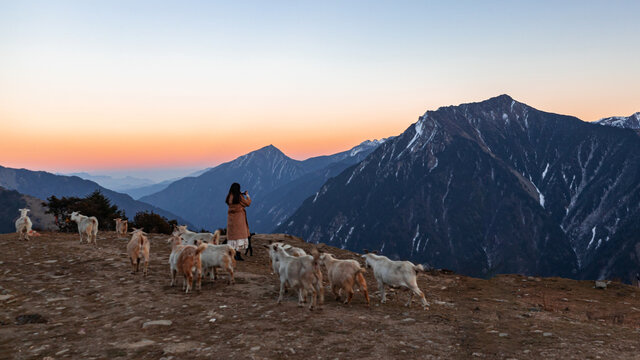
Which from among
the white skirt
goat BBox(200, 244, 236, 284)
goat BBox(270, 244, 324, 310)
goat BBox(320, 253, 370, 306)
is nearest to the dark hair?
the white skirt

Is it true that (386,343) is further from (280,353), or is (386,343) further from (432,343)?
(280,353)

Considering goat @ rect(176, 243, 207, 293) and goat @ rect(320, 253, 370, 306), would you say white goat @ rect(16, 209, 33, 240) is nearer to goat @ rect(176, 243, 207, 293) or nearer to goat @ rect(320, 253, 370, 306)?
goat @ rect(176, 243, 207, 293)

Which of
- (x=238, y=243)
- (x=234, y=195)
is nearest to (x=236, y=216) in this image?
(x=234, y=195)

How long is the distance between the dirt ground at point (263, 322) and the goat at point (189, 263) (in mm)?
564

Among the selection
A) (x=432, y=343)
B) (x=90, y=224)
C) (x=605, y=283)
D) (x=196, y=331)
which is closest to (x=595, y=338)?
(x=432, y=343)

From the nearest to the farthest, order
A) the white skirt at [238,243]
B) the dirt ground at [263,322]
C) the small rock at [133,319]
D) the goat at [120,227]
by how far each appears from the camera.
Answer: the dirt ground at [263,322]
the small rock at [133,319]
the white skirt at [238,243]
the goat at [120,227]

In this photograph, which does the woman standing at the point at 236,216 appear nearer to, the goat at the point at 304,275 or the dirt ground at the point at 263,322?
the dirt ground at the point at 263,322

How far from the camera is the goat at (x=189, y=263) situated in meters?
11.1

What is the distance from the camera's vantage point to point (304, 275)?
9.85 m

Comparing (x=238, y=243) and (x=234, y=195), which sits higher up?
(x=234, y=195)

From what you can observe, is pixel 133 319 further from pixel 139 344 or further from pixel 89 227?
pixel 89 227

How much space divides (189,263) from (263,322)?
3907 mm

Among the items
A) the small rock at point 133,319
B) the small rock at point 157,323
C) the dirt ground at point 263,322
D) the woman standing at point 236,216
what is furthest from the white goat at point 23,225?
the small rock at point 157,323

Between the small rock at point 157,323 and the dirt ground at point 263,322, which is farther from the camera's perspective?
the small rock at point 157,323
